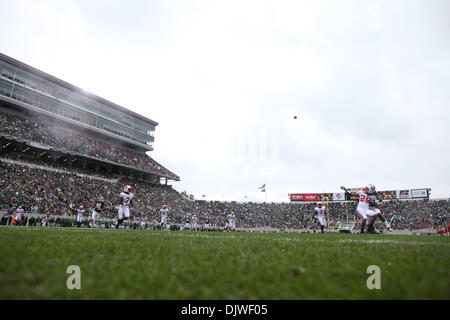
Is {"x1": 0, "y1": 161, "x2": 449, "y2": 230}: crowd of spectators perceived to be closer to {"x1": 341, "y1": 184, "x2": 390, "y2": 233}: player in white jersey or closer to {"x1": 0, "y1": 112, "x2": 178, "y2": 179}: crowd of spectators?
{"x1": 0, "y1": 112, "x2": 178, "y2": 179}: crowd of spectators

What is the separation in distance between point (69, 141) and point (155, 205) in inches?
661

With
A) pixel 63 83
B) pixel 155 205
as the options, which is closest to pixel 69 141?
pixel 63 83

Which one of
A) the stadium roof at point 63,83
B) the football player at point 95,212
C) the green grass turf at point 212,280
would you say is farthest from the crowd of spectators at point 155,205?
the green grass turf at point 212,280

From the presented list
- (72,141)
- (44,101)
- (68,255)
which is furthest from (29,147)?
(68,255)

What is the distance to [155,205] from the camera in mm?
43500

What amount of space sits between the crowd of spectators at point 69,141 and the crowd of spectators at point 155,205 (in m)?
3.69

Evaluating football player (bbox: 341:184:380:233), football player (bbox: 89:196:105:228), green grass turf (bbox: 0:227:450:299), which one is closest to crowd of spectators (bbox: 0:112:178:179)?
football player (bbox: 89:196:105:228)

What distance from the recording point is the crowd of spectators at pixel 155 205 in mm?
29097

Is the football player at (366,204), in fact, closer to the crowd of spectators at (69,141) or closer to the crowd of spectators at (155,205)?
the crowd of spectators at (155,205)

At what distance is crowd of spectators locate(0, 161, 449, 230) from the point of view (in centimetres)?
2910

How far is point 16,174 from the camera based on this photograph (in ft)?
99.8
